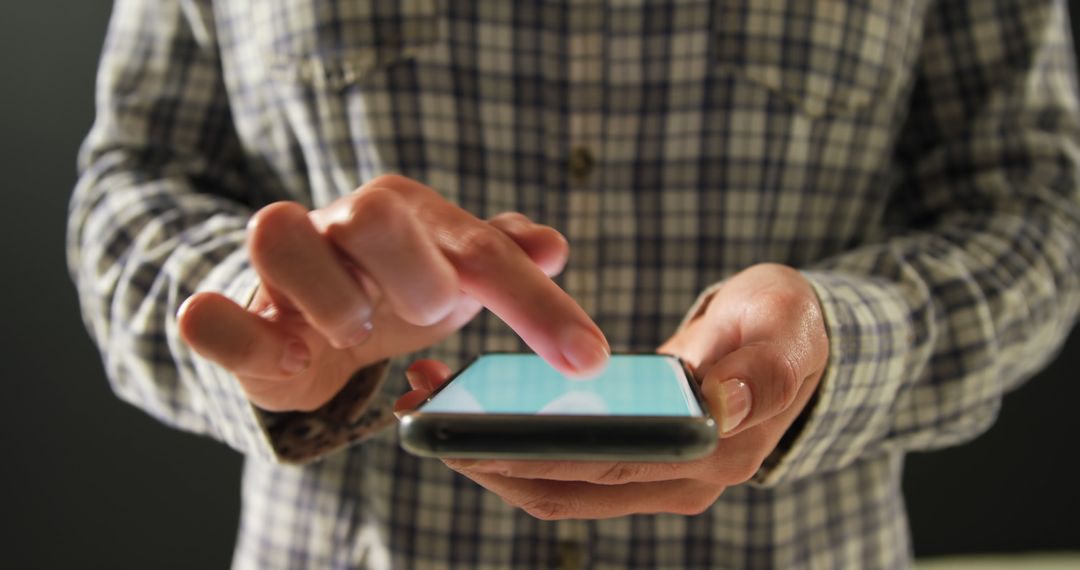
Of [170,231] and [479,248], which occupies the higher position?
[479,248]

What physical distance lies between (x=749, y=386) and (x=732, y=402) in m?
0.01

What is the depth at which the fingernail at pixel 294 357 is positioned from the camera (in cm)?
28

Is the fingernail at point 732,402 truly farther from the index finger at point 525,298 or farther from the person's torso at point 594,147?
the person's torso at point 594,147

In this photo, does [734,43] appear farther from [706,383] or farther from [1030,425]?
[1030,425]

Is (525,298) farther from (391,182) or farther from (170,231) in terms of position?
(170,231)

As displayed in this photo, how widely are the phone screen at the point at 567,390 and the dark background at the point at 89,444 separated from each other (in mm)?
606

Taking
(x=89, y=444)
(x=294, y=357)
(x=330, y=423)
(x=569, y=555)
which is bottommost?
(x=89, y=444)

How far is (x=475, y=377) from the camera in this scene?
13.7 inches

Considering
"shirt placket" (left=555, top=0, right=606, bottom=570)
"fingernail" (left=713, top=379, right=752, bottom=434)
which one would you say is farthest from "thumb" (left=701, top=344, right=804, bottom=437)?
"shirt placket" (left=555, top=0, right=606, bottom=570)

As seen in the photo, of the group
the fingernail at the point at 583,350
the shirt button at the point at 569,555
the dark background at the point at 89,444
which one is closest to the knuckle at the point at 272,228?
the fingernail at the point at 583,350

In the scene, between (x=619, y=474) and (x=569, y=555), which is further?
(x=569, y=555)

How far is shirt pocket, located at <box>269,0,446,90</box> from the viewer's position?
51 centimetres

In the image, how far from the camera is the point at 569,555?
1.71 ft

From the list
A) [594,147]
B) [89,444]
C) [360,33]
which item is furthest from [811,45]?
[89,444]
